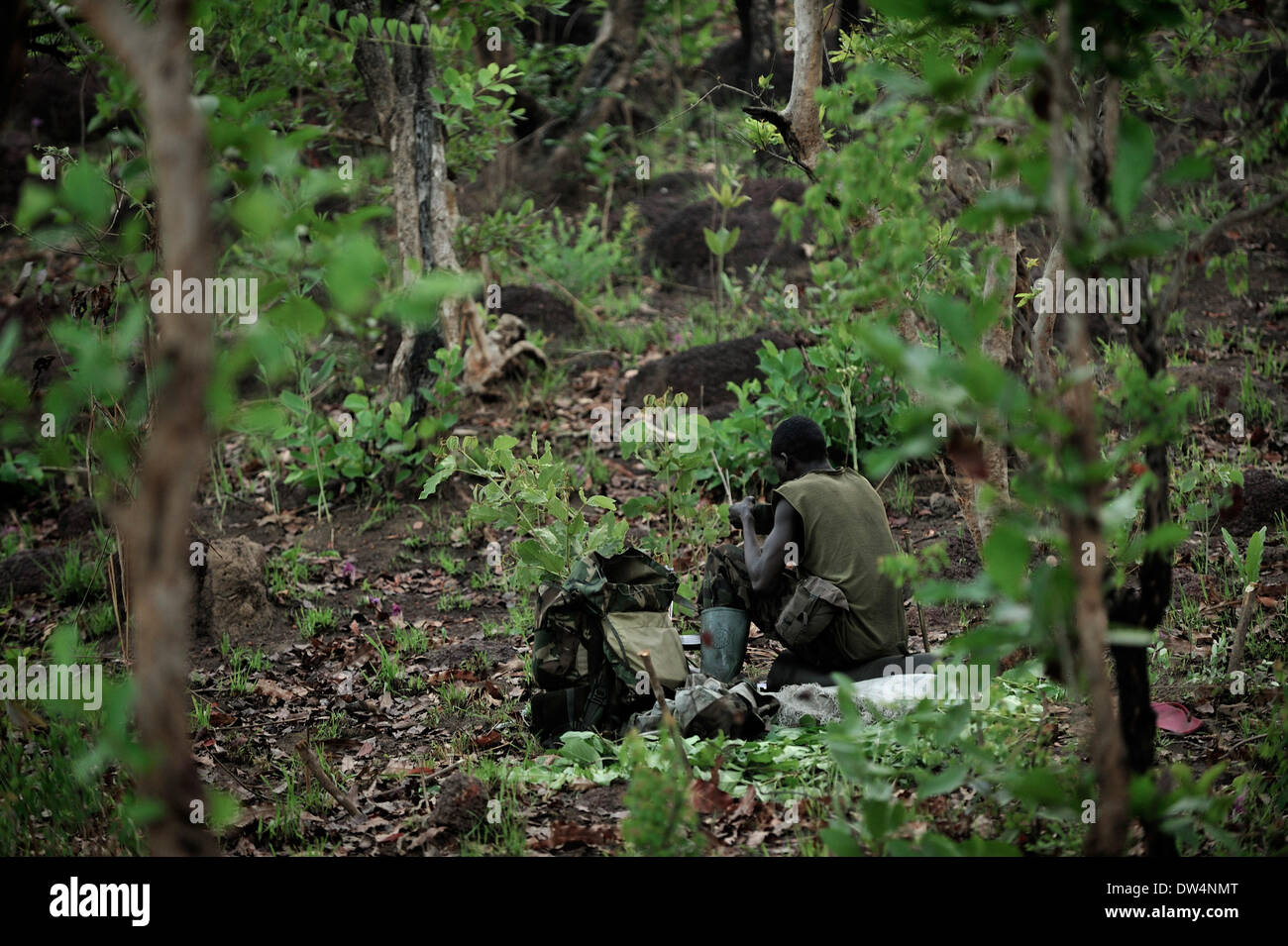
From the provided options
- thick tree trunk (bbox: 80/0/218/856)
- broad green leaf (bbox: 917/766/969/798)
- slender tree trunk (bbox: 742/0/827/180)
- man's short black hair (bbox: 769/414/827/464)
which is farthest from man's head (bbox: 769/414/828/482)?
thick tree trunk (bbox: 80/0/218/856)

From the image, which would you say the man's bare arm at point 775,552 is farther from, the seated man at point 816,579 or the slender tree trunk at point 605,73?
the slender tree trunk at point 605,73

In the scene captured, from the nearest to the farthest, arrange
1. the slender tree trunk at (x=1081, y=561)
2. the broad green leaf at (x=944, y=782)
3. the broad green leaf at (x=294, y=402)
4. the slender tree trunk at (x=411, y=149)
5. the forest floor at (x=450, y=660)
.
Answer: the slender tree trunk at (x=1081, y=561), the broad green leaf at (x=944, y=782), the forest floor at (x=450, y=660), the broad green leaf at (x=294, y=402), the slender tree trunk at (x=411, y=149)

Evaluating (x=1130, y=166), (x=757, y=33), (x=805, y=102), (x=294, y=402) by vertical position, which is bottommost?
(x=1130, y=166)

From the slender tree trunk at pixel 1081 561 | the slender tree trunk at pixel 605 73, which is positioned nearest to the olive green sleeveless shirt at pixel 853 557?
the slender tree trunk at pixel 1081 561

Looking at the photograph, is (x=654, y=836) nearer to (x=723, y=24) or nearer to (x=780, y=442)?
(x=780, y=442)

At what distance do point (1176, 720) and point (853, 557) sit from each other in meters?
1.31

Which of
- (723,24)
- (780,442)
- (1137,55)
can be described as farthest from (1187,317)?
(723,24)

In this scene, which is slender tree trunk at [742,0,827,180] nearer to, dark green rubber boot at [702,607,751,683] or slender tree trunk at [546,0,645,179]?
dark green rubber boot at [702,607,751,683]

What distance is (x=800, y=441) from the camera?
4.58 meters

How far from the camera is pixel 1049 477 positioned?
218cm

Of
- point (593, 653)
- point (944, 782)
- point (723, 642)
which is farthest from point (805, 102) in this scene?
point (944, 782)

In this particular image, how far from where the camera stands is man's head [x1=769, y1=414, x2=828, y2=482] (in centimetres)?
459

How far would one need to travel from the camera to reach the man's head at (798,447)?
181 inches

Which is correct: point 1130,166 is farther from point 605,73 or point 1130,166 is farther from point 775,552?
point 605,73
